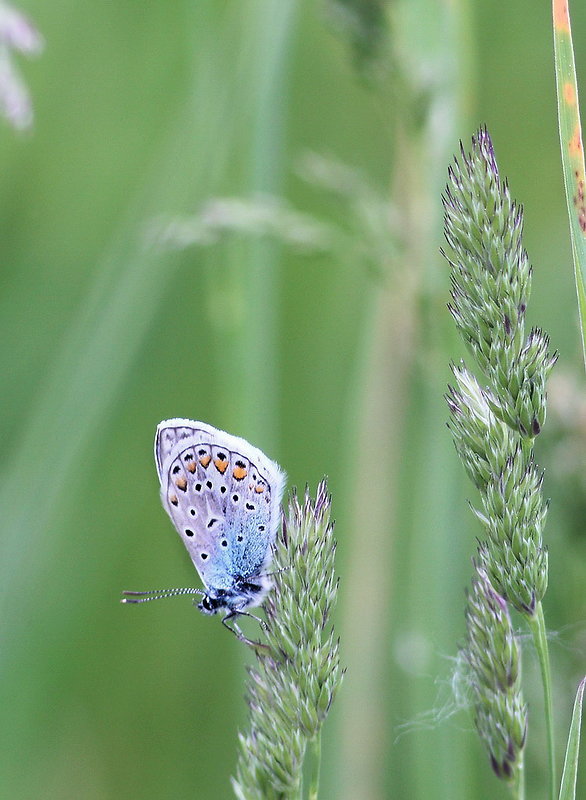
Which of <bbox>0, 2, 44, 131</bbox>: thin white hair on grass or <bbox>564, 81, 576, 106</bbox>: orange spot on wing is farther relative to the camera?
<bbox>0, 2, 44, 131</bbox>: thin white hair on grass

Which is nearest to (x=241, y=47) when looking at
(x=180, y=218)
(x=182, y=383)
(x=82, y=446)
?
(x=180, y=218)

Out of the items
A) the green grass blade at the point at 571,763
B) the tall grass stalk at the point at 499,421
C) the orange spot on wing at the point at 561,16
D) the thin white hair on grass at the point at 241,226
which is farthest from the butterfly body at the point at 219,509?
the orange spot on wing at the point at 561,16

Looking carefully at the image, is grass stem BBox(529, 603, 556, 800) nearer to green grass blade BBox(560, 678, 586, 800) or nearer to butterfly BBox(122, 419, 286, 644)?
green grass blade BBox(560, 678, 586, 800)

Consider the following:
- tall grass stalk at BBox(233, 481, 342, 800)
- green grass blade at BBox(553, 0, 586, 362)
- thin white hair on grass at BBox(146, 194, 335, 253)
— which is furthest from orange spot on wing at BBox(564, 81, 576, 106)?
thin white hair on grass at BBox(146, 194, 335, 253)

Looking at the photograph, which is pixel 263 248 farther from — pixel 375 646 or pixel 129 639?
pixel 129 639

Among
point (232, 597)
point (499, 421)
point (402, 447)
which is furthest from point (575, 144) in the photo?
point (402, 447)

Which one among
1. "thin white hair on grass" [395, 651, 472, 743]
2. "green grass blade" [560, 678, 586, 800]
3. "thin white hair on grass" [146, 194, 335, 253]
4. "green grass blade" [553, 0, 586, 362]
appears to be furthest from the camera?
"thin white hair on grass" [146, 194, 335, 253]

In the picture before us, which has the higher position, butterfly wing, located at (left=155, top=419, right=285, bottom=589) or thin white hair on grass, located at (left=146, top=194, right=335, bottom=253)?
thin white hair on grass, located at (left=146, top=194, right=335, bottom=253)

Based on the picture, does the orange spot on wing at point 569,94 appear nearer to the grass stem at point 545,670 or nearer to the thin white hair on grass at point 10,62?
the grass stem at point 545,670
